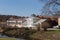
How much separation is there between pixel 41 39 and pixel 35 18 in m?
51.0

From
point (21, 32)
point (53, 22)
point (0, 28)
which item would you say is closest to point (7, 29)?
point (0, 28)

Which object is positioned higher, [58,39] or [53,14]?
[53,14]

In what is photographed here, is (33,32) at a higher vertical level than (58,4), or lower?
lower

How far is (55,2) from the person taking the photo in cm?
2672

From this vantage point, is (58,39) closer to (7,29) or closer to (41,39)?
(41,39)

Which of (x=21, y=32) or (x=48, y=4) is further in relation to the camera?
(x=21, y=32)

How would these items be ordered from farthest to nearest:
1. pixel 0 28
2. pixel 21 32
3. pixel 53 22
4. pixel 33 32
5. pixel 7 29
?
pixel 53 22 < pixel 0 28 < pixel 7 29 < pixel 21 32 < pixel 33 32

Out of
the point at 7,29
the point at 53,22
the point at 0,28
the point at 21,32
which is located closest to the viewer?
the point at 21,32

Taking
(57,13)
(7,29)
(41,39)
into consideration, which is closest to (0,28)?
(7,29)

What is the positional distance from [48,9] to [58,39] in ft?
36.9

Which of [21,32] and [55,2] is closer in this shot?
[55,2]

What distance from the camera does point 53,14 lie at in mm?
27375

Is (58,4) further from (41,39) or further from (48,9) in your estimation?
(41,39)

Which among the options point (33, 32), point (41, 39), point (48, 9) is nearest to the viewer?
point (48, 9)
